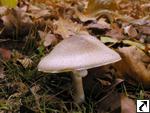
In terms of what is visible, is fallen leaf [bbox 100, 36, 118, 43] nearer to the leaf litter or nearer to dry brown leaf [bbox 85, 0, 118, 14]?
the leaf litter

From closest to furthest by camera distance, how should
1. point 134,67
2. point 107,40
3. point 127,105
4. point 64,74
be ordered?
point 127,105 < point 134,67 < point 64,74 < point 107,40

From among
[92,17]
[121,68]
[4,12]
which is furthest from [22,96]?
[92,17]

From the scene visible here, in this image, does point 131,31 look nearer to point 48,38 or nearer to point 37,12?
point 48,38

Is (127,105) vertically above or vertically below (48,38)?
below

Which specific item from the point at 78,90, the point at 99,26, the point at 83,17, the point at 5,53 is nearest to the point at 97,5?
the point at 83,17

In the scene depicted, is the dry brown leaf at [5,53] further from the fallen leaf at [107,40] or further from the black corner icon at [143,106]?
the black corner icon at [143,106]

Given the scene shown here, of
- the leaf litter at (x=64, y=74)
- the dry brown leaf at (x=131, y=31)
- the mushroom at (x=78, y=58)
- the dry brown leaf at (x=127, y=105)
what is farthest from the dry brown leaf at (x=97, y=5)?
the dry brown leaf at (x=127, y=105)
